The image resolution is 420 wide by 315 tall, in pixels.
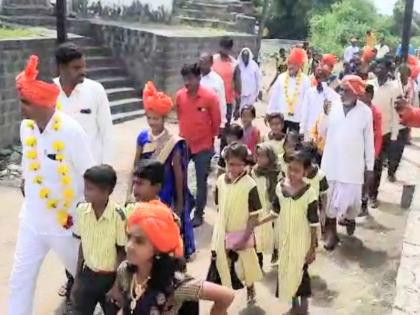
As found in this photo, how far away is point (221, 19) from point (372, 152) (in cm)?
1350

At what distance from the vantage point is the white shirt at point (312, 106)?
8180 mm

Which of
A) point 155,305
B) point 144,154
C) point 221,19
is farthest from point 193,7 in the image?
point 155,305

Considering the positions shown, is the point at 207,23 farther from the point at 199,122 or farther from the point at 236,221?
the point at 236,221

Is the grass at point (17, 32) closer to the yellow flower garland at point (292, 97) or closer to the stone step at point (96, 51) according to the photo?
the stone step at point (96, 51)

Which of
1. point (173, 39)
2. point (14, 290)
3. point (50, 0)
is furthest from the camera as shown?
point (50, 0)

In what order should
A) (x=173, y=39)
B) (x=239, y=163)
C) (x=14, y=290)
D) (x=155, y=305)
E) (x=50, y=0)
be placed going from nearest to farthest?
(x=155, y=305), (x=14, y=290), (x=239, y=163), (x=173, y=39), (x=50, y=0)

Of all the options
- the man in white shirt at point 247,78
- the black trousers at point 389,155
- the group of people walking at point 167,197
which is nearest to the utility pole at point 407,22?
the man in white shirt at point 247,78

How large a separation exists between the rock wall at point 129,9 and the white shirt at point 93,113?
421 inches

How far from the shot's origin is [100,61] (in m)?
13.8

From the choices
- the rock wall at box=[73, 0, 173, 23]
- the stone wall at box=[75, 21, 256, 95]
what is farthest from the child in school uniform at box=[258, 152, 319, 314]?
the rock wall at box=[73, 0, 173, 23]

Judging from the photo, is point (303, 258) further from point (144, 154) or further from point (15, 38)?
point (15, 38)

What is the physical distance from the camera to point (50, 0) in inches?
600

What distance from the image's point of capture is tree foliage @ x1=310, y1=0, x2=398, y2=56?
3084cm

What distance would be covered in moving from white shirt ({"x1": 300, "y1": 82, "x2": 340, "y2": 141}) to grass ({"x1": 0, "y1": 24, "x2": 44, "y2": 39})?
13.5ft
